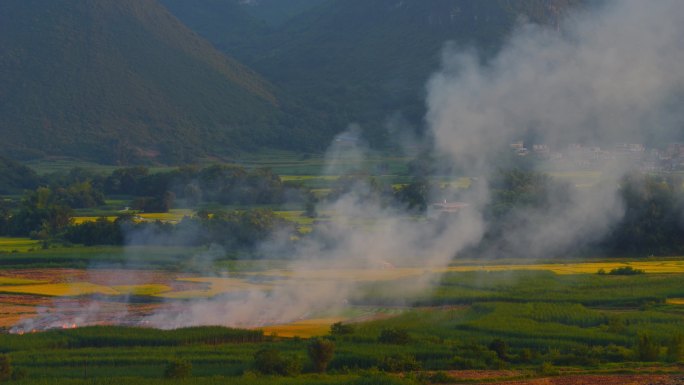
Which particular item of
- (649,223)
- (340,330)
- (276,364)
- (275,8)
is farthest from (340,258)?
(275,8)

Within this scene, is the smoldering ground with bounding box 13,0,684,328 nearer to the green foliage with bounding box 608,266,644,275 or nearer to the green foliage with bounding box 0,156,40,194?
the green foliage with bounding box 608,266,644,275

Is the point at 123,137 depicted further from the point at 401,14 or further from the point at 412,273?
the point at 412,273

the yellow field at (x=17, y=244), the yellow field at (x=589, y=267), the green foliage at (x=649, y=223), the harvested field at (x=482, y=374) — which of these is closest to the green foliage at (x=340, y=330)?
the harvested field at (x=482, y=374)

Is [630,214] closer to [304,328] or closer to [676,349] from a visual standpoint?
[304,328]

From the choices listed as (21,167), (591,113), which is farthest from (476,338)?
(21,167)

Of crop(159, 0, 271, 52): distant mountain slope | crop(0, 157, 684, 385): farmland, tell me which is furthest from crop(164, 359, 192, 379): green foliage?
crop(159, 0, 271, 52): distant mountain slope

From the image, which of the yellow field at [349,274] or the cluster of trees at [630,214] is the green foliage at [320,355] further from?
the cluster of trees at [630,214]
